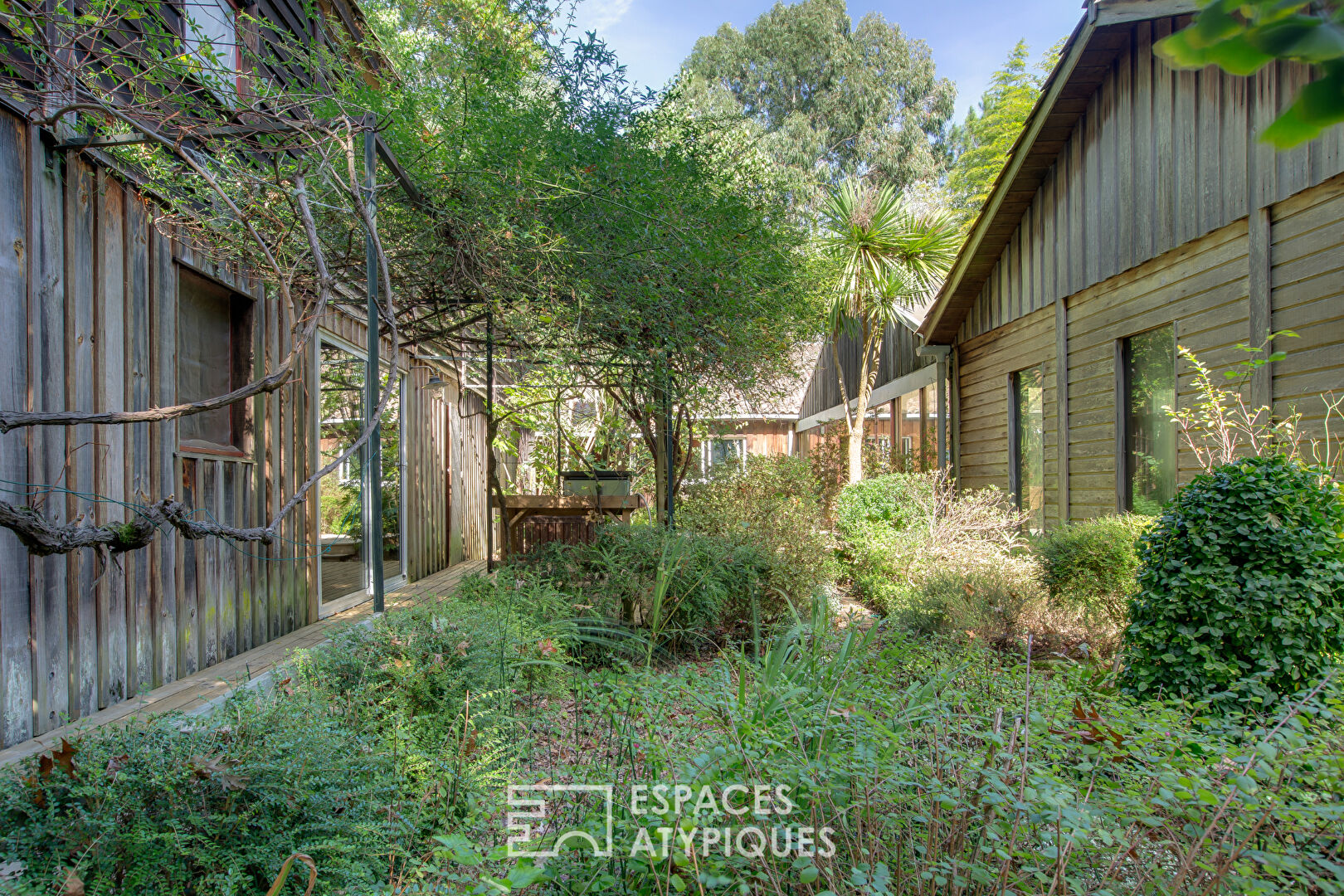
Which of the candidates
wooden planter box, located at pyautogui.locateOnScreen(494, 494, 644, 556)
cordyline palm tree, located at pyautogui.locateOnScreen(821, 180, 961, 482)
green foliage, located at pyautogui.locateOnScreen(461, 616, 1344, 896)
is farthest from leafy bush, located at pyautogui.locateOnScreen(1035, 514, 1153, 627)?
cordyline palm tree, located at pyautogui.locateOnScreen(821, 180, 961, 482)

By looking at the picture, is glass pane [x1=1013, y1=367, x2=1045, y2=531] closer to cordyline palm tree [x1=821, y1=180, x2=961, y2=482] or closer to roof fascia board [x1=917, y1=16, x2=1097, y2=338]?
roof fascia board [x1=917, y1=16, x2=1097, y2=338]

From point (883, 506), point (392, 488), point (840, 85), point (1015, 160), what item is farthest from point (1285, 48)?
point (840, 85)

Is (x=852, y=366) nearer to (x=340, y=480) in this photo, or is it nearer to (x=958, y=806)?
(x=340, y=480)

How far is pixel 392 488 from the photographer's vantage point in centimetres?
709

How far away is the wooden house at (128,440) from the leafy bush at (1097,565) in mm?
4600

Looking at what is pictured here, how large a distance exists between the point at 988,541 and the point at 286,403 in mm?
5850

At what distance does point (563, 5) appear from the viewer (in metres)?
4.56

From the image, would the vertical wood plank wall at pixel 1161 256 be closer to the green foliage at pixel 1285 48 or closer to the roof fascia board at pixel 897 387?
the roof fascia board at pixel 897 387

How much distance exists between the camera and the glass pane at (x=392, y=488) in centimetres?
690

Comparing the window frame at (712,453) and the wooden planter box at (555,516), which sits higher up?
the window frame at (712,453)

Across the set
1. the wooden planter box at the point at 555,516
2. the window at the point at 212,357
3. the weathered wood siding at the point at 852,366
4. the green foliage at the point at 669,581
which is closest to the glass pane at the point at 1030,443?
the weathered wood siding at the point at 852,366

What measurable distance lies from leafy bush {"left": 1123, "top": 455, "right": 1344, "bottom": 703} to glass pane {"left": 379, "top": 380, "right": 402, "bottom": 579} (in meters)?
5.92

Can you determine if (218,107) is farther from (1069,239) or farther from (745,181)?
(1069,239)

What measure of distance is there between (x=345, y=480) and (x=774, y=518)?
3725 mm
